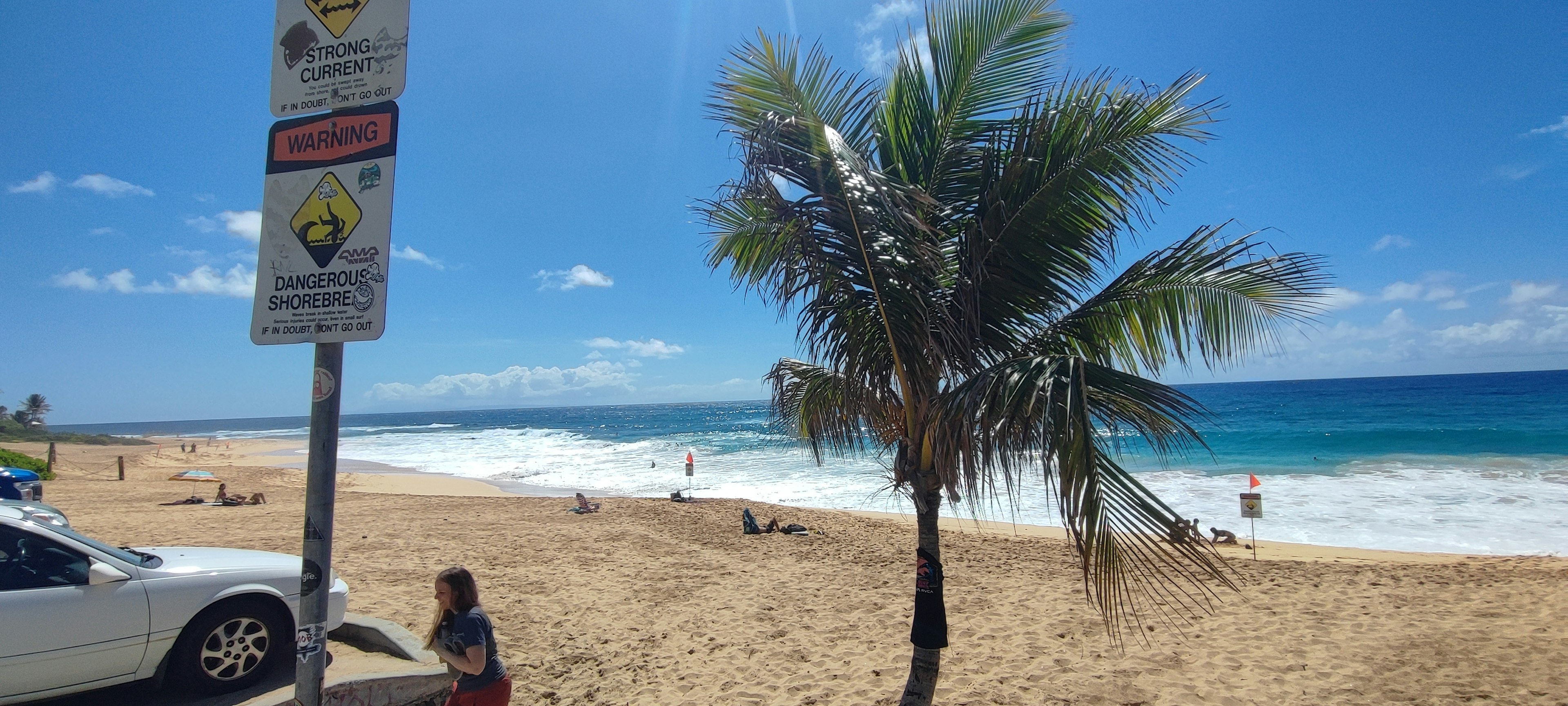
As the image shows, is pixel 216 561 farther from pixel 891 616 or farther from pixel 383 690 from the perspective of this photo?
pixel 891 616

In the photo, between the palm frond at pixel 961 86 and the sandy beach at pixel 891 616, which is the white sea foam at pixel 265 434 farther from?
the palm frond at pixel 961 86

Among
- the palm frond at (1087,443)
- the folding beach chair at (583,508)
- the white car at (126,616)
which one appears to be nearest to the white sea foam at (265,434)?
the folding beach chair at (583,508)

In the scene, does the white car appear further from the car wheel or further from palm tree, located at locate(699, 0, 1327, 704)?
palm tree, located at locate(699, 0, 1327, 704)

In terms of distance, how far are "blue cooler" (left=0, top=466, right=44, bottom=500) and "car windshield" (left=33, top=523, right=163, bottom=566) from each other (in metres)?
9.39

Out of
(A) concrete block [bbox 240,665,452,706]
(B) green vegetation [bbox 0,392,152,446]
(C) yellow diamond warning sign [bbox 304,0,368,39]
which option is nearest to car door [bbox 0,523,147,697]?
(A) concrete block [bbox 240,665,452,706]

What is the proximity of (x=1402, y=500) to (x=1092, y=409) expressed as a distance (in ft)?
70.9

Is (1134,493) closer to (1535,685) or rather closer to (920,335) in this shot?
(920,335)

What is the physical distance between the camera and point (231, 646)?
459 centimetres

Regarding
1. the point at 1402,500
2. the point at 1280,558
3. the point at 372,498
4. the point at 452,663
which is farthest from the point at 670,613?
the point at 1402,500

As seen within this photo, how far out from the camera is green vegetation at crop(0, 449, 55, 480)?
1767cm

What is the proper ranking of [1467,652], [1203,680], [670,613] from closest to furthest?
[1203,680]
[1467,652]
[670,613]

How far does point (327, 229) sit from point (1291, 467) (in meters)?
33.1

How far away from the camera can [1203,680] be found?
19.1 ft

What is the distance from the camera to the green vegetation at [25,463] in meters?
17.7
